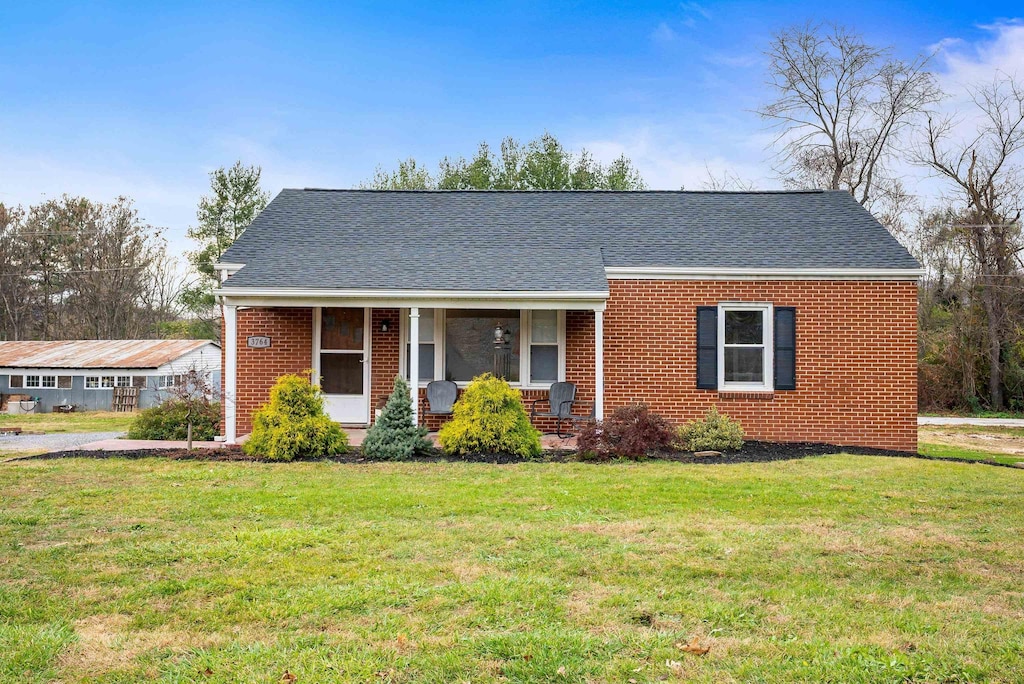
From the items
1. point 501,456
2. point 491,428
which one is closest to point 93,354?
point 491,428

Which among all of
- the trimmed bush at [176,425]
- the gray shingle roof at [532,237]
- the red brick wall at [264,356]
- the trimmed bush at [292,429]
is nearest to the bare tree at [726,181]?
the gray shingle roof at [532,237]

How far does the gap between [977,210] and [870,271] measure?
1809 centimetres

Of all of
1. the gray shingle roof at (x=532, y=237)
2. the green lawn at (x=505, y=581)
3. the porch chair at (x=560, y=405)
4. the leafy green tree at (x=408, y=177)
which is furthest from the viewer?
the leafy green tree at (x=408, y=177)

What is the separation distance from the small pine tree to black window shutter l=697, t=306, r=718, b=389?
4795 mm

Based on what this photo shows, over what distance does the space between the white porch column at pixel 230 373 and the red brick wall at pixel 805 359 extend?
594 cm

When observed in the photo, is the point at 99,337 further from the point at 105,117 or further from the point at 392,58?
the point at 392,58

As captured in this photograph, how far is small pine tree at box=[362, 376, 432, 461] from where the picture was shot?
1006 cm

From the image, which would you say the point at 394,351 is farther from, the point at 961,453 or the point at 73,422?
the point at 73,422

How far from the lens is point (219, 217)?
34000mm

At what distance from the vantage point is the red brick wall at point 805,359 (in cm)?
1220

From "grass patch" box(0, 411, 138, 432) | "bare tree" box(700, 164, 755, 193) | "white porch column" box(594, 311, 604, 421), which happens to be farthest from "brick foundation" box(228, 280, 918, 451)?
"bare tree" box(700, 164, 755, 193)

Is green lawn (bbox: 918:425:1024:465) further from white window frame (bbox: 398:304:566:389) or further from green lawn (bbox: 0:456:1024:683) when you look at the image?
white window frame (bbox: 398:304:566:389)

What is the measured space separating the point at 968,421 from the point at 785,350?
1314 cm

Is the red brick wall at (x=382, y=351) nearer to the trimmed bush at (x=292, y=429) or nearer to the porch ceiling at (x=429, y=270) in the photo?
the porch ceiling at (x=429, y=270)
